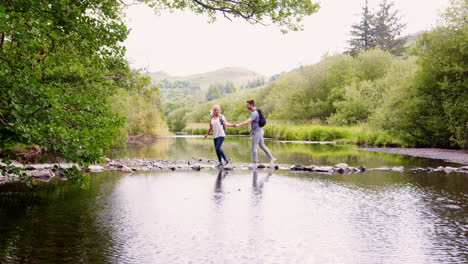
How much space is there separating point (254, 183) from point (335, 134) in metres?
32.5

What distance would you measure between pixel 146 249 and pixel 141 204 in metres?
3.32

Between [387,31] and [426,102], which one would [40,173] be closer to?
[426,102]

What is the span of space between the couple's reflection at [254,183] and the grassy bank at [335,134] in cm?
2031

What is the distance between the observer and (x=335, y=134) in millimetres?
43125

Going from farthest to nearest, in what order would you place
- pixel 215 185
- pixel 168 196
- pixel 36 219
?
1. pixel 215 185
2. pixel 168 196
3. pixel 36 219

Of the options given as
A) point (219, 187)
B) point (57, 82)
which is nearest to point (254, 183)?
point (219, 187)

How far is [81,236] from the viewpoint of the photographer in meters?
6.12

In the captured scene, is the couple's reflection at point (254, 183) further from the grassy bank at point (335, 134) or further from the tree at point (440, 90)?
the grassy bank at point (335, 134)

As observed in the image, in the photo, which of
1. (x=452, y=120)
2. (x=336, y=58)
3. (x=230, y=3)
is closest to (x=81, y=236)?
(x=230, y=3)

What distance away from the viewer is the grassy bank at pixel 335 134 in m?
34.4

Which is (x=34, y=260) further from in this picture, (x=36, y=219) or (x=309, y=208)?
(x=309, y=208)

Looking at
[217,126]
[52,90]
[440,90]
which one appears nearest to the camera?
[52,90]

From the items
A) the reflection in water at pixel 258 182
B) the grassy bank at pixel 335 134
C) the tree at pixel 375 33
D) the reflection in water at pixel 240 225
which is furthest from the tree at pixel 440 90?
the tree at pixel 375 33

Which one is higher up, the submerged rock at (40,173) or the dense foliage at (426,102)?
the dense foliage at (426,102)
